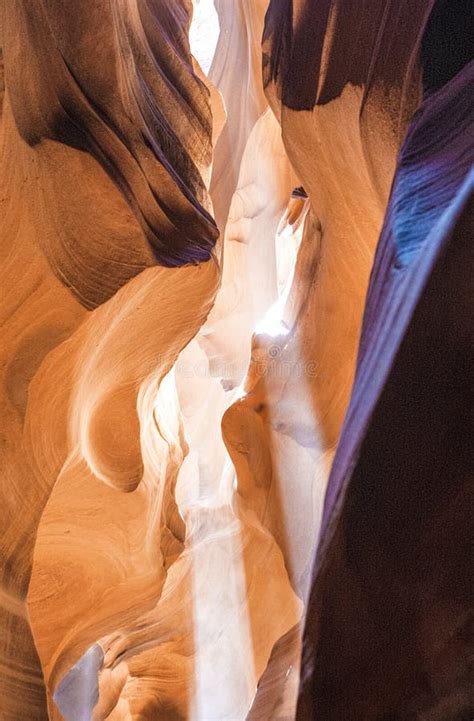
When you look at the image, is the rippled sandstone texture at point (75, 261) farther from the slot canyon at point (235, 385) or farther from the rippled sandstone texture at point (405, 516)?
the rippled sandstone texture at point (405, 516)

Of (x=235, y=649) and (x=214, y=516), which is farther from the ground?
(x=214, y=516)

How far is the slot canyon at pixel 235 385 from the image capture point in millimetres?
914

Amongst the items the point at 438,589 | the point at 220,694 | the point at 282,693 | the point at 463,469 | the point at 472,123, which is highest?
the point at 472,123

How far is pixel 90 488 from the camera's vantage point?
289 cm

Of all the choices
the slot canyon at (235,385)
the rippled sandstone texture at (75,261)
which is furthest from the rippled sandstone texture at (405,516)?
the rippled sandstone texture at (75,261)

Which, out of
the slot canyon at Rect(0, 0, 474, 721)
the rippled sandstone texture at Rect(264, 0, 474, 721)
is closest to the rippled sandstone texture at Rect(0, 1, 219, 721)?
the slot canyon at Rect(0, 0, 474, 721)

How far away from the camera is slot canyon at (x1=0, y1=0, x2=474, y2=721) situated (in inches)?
36.0

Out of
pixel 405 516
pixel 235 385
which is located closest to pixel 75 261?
pixel 405 516

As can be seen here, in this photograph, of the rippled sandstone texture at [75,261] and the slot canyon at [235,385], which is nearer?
the slot canyon at [235,385]

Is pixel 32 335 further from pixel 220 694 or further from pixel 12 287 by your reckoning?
pixel 220 694

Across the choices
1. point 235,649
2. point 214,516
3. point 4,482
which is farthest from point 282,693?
point 4,482

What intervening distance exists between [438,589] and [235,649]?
3233mm

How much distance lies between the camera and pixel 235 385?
198 inches

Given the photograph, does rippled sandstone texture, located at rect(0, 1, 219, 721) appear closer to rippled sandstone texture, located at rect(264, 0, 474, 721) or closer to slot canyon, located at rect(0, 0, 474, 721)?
slot canyon, located at rect(0, 0, 474, 721)
